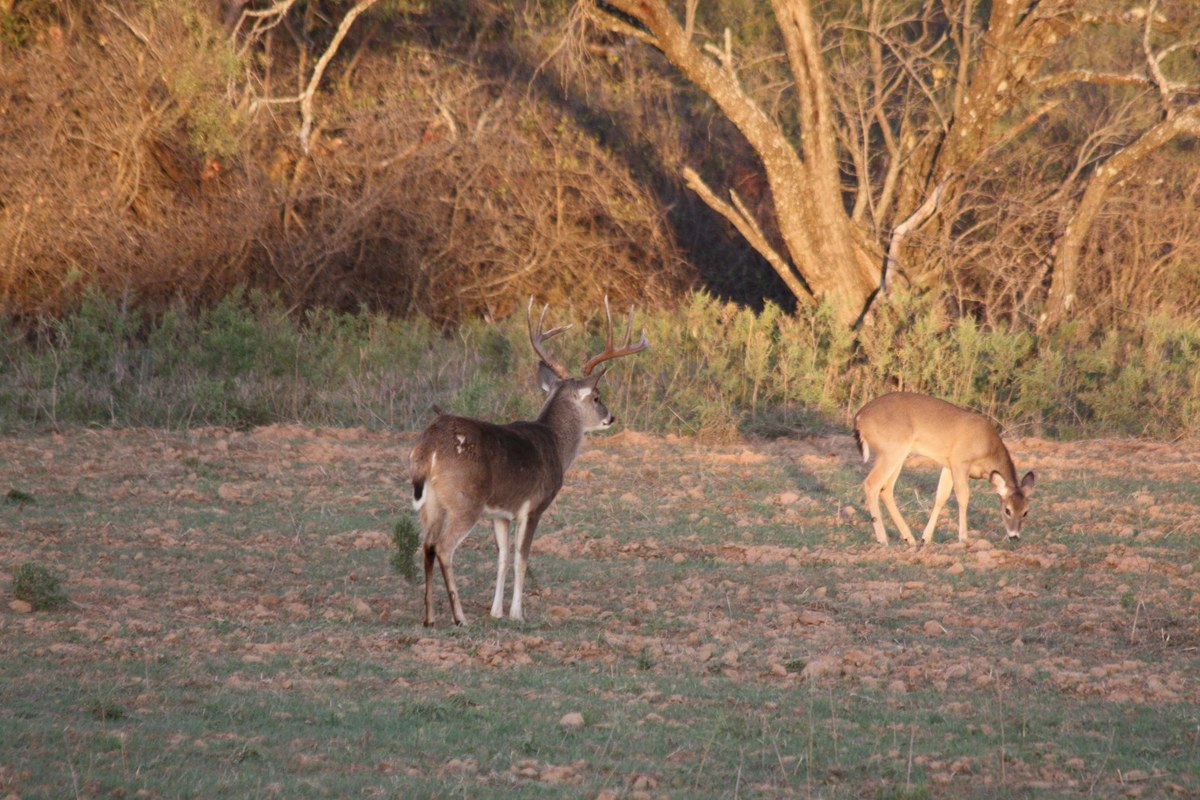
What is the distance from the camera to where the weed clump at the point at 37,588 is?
7434 mm

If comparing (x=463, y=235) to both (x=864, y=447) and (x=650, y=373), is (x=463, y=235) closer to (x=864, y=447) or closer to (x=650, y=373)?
(x=650, y=373)

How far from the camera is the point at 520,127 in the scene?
76.8 ft

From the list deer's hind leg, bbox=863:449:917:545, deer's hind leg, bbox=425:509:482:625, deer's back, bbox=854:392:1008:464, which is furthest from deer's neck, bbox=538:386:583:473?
deer's back, bbox=854:392:1008:464

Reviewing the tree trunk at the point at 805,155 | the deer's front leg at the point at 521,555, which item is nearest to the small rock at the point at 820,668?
the deer's front leg at the point at 521,555

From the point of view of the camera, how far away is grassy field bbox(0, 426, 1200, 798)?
18.0ft

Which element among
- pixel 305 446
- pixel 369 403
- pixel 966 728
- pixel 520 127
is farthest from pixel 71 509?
pixel 520 127

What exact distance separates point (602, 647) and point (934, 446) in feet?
15.4

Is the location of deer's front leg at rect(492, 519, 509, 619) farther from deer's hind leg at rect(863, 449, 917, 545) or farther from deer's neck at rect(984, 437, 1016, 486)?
deer's neck at rect(984, 437, 1016, 486)

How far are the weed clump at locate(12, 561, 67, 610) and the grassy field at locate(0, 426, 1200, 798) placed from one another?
0.10 meters

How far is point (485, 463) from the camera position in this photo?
7.86 m

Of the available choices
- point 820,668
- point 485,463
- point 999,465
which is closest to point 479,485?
point 485,463

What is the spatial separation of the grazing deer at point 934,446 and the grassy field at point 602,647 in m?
0.39

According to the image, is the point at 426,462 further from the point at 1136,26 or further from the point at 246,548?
the point at 1136,26

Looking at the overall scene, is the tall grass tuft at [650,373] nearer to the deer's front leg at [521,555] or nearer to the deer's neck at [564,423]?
the deer's neck at [564,423]
